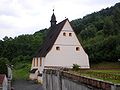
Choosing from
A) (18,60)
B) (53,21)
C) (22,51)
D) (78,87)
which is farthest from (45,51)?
(22,51)

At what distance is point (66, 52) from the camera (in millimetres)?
41219

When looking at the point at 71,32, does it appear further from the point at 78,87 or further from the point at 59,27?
the point at 78,87

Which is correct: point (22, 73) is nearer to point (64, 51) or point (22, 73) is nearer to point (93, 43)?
point (93, 43)

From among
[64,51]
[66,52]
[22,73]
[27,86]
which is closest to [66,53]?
[66,52]

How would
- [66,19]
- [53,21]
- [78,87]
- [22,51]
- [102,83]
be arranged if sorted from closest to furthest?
1. [102,83]
2. [78,87]
3. [66,19]
4. [53,21]
5. [22,51]

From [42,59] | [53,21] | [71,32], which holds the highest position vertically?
[53,21]

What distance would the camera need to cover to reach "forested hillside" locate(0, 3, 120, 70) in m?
49.9

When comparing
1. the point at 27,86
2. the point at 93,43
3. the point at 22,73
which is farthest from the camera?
the point at 22,73

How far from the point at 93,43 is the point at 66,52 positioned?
19.7 m

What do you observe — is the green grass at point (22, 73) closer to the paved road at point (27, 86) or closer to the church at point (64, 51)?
the paved road at point (27, 86)

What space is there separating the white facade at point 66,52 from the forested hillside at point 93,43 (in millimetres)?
8294

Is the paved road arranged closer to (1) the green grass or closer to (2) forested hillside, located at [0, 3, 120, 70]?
(2) forested hillside, located at [0, 3, 120, 70]

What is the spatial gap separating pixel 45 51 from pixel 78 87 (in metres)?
30.9

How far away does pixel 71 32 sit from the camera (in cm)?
4122
